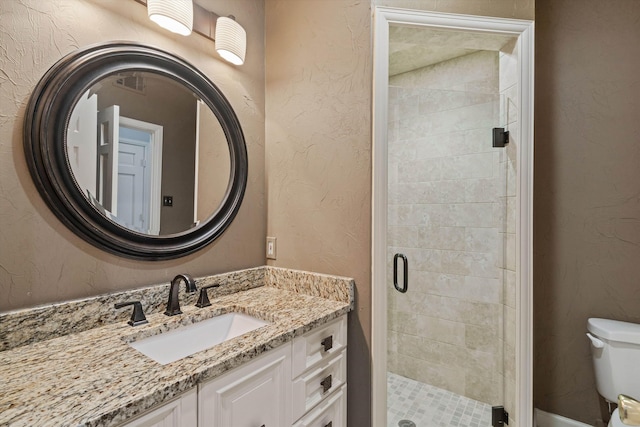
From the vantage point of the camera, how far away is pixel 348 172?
1.47 metres

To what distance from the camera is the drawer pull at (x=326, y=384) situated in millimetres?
1251

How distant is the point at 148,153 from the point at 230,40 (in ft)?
2.24

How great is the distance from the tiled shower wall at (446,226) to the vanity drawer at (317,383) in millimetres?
902

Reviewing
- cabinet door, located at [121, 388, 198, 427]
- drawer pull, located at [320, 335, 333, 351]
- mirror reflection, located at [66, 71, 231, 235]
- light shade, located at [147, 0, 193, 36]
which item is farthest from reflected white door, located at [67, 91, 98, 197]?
drawer pull, located at [320, 335, 333, 351]

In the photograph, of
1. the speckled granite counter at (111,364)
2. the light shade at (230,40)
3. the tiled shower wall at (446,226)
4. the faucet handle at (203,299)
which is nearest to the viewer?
the speckled granite counter at (111,364)

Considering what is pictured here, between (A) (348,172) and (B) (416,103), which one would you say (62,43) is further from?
(B) (416,103)

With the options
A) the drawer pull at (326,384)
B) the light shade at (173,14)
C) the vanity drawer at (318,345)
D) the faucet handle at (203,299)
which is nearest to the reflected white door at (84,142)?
the light shade at (173,14)

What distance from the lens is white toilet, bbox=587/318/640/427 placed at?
138cm

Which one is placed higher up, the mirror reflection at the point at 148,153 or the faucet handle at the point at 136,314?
the mirror reflection at the point at 148,153

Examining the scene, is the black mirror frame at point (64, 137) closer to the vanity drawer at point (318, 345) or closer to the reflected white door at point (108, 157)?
the reflected white door at point (108, 157)

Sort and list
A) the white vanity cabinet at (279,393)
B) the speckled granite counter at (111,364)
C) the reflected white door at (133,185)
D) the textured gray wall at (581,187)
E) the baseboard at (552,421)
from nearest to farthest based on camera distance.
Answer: the speckled granite counter at (111,364)
the white vanity cabinet at (279,393)
the reflected white door at (133,185)
the textured gray wall at (581,187)
the baseboard at (552,421)

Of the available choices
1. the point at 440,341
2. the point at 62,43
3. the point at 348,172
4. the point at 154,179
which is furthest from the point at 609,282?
the point at 62,43

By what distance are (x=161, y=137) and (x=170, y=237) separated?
1.44ft

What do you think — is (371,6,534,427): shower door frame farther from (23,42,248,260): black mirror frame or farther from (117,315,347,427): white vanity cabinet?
(23,42,248,260): black mirror frame
